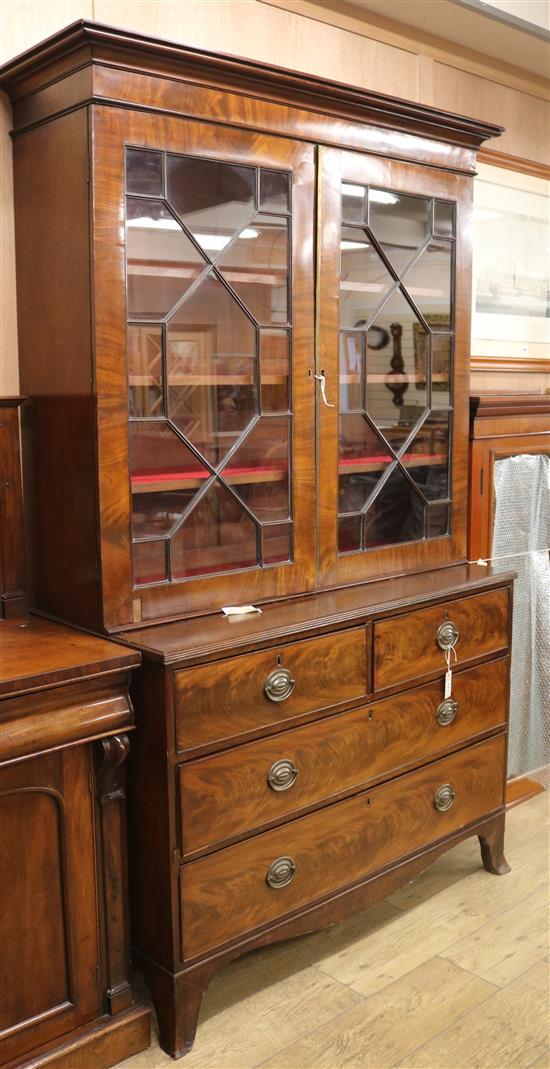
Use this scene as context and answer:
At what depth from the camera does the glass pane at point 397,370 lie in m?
2.43

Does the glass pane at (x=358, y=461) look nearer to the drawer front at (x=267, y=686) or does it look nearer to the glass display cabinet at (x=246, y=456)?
the glass display cabinet at (x=246, y=456)

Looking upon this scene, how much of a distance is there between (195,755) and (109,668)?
0.28m

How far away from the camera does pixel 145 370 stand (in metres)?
1.99

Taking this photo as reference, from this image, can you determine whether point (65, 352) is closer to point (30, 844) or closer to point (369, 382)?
point (369, 382)

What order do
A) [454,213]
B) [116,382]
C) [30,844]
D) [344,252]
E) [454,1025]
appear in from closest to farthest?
[30,844], [116,382], [454,1025], [344,252], [454,213]

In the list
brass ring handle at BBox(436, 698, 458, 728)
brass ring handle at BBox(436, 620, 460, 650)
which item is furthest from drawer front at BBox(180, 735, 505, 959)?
brass ring handle at BBox(436, 620, 460, 650)

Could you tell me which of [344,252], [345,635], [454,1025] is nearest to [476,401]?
[344,252]

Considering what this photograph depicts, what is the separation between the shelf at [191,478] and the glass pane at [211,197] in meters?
0.47

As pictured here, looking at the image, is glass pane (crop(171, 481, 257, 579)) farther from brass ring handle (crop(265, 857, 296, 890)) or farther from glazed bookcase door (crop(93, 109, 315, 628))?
brass ring handle (crop(265, 857, 296, 890))

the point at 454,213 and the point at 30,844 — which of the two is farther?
the point at 454,213

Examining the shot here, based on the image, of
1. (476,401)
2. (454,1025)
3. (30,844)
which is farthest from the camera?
(476,401)

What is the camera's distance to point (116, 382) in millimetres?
1928

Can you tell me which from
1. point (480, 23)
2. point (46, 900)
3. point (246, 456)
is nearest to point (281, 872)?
point (46, 900)

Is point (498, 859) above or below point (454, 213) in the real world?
below
